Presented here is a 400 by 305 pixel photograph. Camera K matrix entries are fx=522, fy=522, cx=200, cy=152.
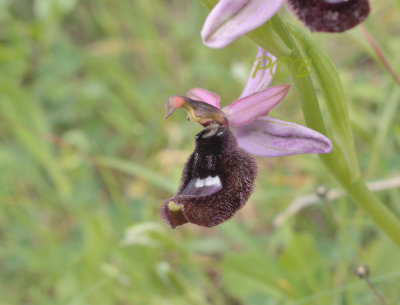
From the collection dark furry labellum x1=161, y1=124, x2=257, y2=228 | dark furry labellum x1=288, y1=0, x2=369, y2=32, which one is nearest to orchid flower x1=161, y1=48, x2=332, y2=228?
dark furry labellum x1=161, y1=124, x2=257, y2=228

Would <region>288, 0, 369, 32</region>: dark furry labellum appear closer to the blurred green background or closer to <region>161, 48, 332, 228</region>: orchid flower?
<region>161, 48, 332, 228</region>: orchid flower

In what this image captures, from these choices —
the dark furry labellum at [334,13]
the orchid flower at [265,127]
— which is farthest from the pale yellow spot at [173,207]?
the dark furry labellum at [334,13]

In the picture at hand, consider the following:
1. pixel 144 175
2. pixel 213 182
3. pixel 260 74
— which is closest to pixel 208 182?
pixel 213 182

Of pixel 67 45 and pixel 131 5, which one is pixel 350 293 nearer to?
pixel 67 45

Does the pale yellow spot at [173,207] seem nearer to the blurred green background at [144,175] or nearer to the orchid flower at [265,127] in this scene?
the orchid flower at [265,127]

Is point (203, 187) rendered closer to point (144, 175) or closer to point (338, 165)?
point (338, 165)

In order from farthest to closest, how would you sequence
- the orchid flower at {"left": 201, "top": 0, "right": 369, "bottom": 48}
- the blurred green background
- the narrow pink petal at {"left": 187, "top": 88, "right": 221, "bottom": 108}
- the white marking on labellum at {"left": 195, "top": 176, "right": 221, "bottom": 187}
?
the blurred green background, the narrow pink petal at {"left": 187, "top": 88, "right": 221, "bottom": 108}, the white marking on labellum at {"left": 195, "top": 176, "right": 221, "bottom": 187}, the orchid flower at {"left": 201, "top": 0, "right": 369, "bottom": 48}

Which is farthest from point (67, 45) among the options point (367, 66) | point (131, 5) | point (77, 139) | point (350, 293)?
point (350, 293)
